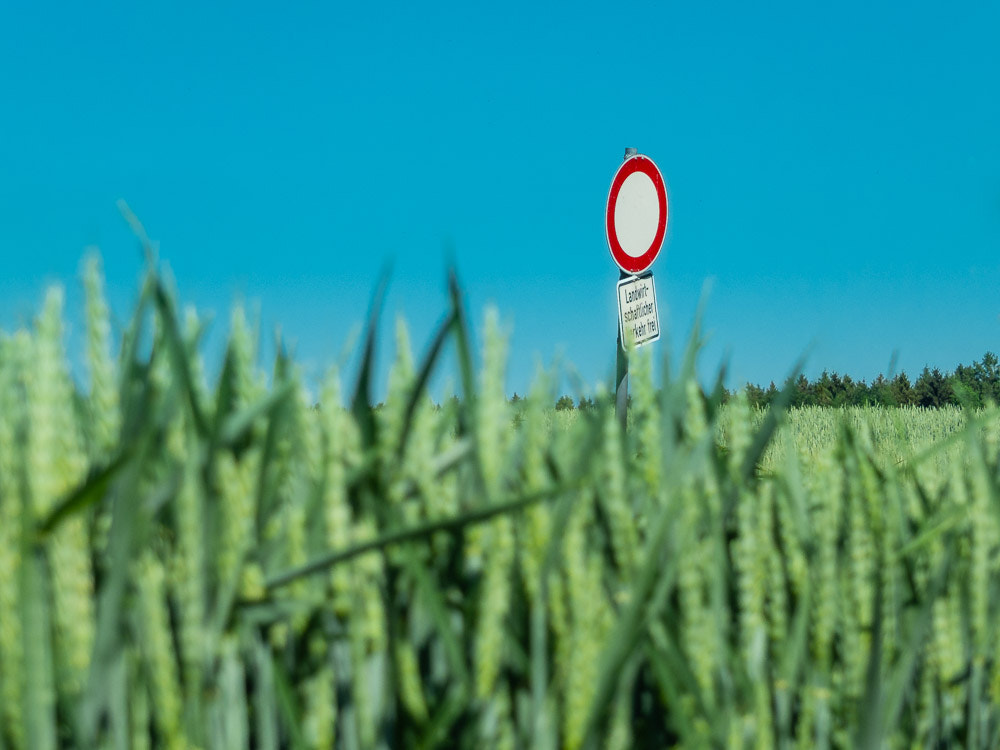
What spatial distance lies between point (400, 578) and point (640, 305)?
467 centimetres

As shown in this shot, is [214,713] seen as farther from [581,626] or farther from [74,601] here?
[581,626]

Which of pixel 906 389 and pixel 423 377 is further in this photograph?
pixel 906 389

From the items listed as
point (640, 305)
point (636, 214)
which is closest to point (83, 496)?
point (640, 305)

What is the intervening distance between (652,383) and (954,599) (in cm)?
36

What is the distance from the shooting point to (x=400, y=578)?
2.13 ft

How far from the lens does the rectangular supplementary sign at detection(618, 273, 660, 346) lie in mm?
4965

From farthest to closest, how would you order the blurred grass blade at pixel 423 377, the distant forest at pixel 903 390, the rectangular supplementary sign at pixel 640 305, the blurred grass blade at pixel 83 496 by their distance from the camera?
the distant forest at pixel 903 390, the rectangular supplementary sign at pixel 640 305, the blurred grass blade at pixel 423 377, the blurred grass blade at pixel 83 496

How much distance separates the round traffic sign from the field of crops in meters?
4.59

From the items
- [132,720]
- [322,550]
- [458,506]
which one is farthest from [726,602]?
[132,720]

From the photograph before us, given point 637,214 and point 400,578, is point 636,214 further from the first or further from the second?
point 400,578

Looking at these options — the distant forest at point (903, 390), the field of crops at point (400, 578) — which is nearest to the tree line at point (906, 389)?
the distant forest at point (903, 390)

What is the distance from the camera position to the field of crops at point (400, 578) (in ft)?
1.87

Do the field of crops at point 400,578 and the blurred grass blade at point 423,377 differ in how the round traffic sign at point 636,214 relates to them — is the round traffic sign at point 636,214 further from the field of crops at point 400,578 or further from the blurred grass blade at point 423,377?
the blurred grass blade at point 423,377

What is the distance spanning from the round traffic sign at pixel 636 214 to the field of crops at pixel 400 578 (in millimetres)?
4594
